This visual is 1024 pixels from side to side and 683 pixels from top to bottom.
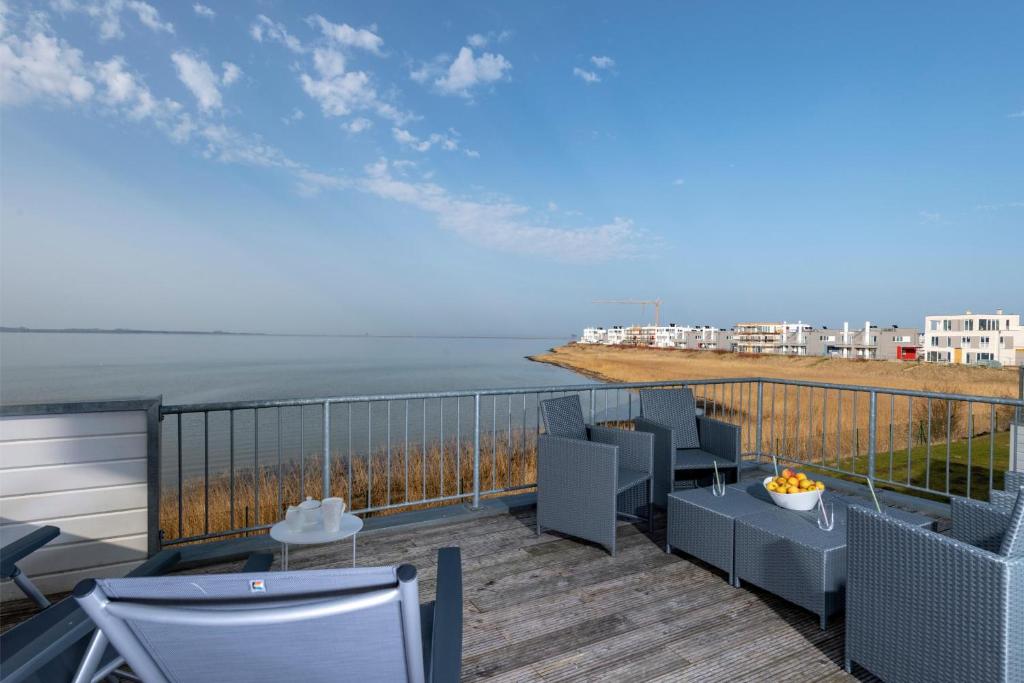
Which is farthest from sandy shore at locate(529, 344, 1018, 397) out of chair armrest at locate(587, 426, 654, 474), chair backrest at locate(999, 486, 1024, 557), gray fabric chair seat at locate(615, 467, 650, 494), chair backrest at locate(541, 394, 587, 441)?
chair backrest at locate(999, 486, 1024, 557)

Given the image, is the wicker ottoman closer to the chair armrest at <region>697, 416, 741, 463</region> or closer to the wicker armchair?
the wicker armchair

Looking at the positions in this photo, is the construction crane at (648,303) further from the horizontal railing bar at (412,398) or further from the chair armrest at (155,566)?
the chair armrest at (155,566)

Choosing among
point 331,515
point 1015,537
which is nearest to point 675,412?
point 1015,537

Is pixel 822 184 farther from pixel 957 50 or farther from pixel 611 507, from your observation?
pixel 611 507

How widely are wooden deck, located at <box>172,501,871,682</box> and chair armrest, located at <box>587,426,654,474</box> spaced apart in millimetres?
513

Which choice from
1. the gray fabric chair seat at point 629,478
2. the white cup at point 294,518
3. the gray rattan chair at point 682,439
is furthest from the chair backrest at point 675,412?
the white cup at point 294,518

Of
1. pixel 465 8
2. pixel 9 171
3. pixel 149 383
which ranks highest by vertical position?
pixel 465 8

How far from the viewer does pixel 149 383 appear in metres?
22.3

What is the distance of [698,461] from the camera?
4.17 m

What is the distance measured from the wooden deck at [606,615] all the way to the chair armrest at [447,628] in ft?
2.58

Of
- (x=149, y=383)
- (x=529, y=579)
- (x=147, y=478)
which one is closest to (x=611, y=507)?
(x=529, y=579)

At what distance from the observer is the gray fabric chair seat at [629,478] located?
3447mm

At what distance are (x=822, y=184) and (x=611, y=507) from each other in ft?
A: 53.9

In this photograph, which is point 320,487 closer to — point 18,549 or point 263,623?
point 18,549
